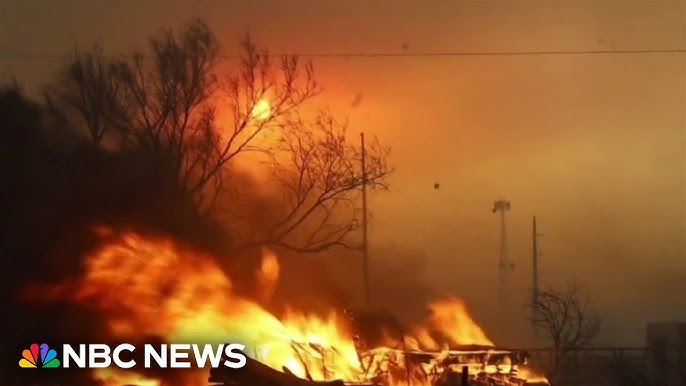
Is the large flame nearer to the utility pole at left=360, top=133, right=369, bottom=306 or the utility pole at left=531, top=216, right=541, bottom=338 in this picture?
the utility pole at left=360, top=133, right=369, bottom=306

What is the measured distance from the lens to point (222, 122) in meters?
6.91

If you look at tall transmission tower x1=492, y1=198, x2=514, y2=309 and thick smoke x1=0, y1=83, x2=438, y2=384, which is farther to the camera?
tall transmission tower x1=492, y1=198, x2=514, y2=309

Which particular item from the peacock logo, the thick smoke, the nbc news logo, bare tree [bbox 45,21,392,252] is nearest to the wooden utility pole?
the thick smoke

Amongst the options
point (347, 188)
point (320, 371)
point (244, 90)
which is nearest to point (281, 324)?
point (320, 371)

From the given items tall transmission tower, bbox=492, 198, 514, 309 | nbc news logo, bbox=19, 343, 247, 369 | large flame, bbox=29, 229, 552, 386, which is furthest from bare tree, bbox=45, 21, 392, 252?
tall transmission tower, bbox=492, 198, 514, 309

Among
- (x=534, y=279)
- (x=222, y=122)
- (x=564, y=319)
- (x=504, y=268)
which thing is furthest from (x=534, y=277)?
(x=222, y=122)

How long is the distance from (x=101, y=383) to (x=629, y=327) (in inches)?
146

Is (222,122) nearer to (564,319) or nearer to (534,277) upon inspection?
(534,277)

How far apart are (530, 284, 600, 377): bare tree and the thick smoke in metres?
0.86

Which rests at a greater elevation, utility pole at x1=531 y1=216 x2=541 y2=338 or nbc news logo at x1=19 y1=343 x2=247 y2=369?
utility pole at x1=531 y1=216 x2=541 y2=338

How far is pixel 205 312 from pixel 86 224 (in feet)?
3.38

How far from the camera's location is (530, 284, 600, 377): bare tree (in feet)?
22.6

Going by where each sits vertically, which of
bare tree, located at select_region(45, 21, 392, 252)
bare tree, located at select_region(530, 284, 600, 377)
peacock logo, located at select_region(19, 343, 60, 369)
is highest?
bare tree, located at select_region(45, 21, 392, 252)

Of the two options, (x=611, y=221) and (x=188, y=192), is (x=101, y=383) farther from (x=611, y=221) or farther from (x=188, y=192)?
(x=611, y=221)
